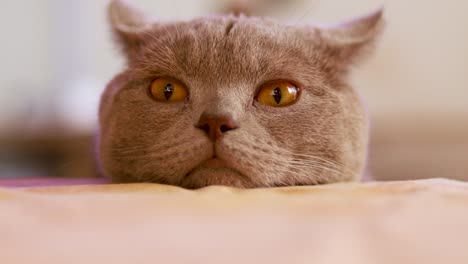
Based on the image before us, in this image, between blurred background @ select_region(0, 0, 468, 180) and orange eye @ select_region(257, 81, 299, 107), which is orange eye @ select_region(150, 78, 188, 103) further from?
blurred background @ select_region(0, 0, 468, 180)

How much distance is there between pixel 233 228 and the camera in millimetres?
616

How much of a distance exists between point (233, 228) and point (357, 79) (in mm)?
2879

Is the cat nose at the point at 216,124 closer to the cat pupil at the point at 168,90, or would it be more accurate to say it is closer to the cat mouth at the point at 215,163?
the cat mouth at the point at 215,163

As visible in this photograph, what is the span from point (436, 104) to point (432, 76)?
183mm

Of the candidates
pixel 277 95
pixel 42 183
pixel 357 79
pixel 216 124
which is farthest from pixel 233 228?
pixel 357 79

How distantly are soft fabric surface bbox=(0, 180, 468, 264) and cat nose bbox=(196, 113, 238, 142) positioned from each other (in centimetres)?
26

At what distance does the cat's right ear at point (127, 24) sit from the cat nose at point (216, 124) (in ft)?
1.35

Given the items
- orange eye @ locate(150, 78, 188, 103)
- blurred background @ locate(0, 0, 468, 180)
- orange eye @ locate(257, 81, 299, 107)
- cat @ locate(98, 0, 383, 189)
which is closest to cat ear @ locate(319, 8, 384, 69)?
cat @ locate(98, 0, 383, 189)

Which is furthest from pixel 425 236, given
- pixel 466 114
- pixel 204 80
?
pixel 466 114

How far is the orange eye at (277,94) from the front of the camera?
44.6 inches

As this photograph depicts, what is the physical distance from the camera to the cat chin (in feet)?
3.37

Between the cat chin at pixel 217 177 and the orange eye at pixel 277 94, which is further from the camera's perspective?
the orange eye at pixel 277 94

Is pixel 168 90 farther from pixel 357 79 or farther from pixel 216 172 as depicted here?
pixel 357 79

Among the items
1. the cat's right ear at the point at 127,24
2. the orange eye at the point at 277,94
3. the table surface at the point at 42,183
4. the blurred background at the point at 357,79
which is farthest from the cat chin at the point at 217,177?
the blurred background at the point at 357,79
